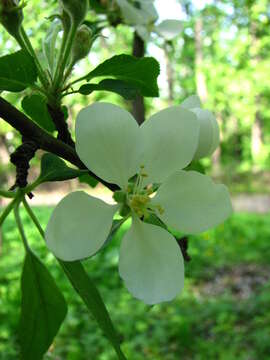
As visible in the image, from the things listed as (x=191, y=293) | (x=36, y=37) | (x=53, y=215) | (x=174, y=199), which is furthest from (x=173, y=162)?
(x=191, y=293)

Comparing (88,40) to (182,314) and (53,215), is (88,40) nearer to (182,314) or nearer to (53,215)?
(53,215)

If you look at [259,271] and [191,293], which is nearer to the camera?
[191,293]

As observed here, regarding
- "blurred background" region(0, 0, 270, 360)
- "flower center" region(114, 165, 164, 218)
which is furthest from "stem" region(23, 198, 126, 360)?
"blurred background" region(0, 0, 270, 360)

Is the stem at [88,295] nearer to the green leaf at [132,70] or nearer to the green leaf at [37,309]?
the green leaf at [37,309]

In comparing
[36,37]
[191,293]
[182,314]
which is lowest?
[191,293]

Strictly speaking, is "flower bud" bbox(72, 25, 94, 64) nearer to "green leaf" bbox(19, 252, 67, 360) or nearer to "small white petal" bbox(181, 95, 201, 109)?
"small white petal" bbox(181, 95, 201, 109)

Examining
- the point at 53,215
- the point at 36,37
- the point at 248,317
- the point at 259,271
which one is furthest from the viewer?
the point at 259,271
